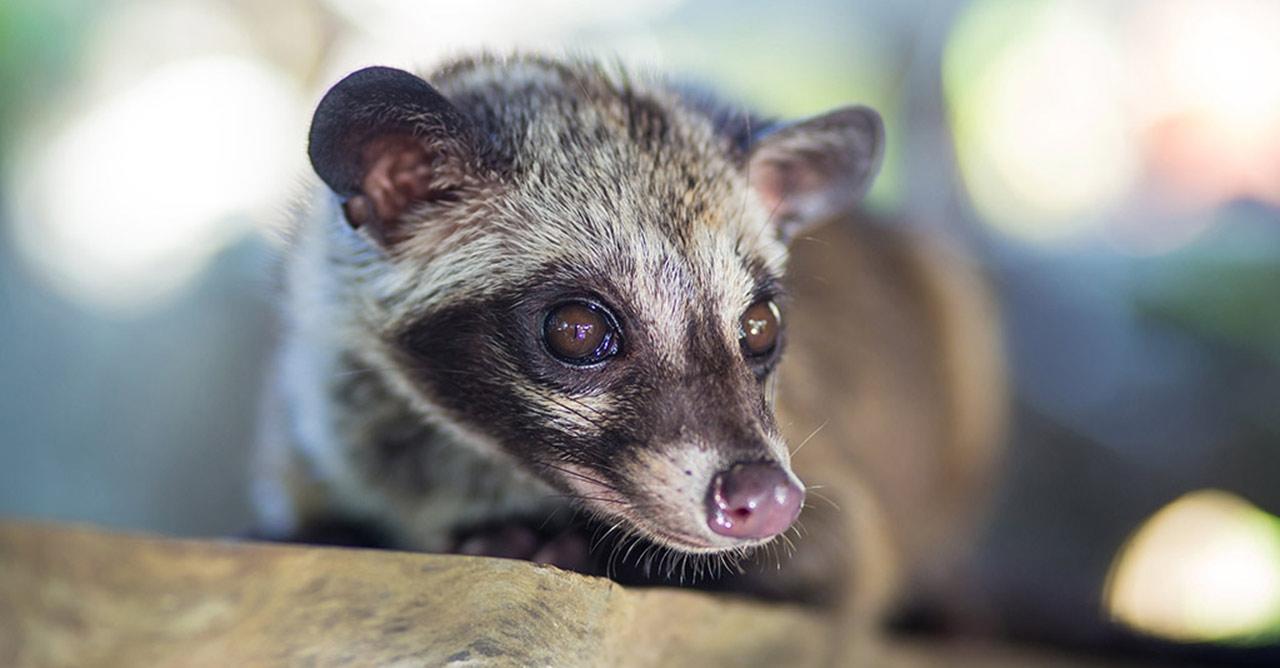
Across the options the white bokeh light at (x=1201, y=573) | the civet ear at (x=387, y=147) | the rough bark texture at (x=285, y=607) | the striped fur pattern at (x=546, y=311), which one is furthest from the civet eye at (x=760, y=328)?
the white bokeh light at (x=1201, y=573)

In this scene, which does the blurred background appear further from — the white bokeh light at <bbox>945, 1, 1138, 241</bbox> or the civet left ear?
the civet left ear

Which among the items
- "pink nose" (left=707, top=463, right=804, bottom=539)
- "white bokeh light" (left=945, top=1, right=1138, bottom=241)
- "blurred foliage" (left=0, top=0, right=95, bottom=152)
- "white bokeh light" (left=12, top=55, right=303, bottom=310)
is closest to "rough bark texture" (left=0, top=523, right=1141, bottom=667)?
"pink nose" (left=707, top=463, right=804, bottom=539)

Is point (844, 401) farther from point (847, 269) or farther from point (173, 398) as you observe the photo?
point (173, 398)

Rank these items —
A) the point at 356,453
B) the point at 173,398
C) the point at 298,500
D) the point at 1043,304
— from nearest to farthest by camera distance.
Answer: the point at 356,453, the point at 298,500, the point at 173,398, the point at 1043,304

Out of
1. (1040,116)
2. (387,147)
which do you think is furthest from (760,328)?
(1040,116)

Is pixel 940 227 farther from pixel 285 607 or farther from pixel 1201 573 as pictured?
pixel 285 607

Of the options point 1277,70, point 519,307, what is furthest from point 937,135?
point 519,307

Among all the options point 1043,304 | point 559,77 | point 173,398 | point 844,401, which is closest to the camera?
point 559,77
